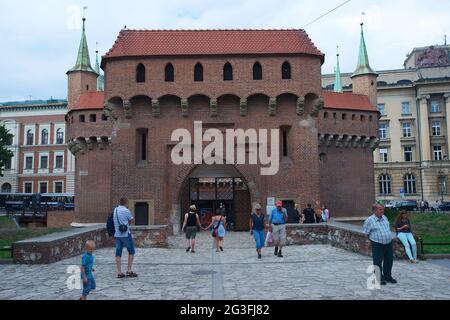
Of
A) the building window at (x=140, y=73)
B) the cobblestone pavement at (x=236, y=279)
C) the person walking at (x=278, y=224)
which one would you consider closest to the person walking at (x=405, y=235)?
the cobblestone pavement at (x=236, y=279)

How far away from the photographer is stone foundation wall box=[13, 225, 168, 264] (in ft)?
36.3

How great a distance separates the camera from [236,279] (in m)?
9.05

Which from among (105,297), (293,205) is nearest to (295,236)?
(293,205)

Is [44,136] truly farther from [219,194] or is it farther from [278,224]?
→ [278,224]

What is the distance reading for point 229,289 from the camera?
7.95 m

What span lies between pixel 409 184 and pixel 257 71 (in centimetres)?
3652

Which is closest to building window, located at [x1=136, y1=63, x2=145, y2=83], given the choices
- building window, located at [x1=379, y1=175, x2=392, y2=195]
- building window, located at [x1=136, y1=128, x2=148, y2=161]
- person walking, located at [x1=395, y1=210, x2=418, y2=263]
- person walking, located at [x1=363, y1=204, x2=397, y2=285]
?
building window, located at [x1=136, y1=128, x2=148, y2=161]

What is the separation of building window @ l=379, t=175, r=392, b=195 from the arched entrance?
3257 centimetres

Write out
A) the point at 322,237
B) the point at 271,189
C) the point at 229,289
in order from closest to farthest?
the point at 229,289, the point at 322,237, the point at 271,189

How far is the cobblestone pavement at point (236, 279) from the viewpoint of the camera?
7436 millimetres

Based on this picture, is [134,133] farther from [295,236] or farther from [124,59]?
[295,236]

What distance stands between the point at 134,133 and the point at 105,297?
1558cm

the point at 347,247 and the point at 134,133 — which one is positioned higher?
the point at 134,133

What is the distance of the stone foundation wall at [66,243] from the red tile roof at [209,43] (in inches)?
397
